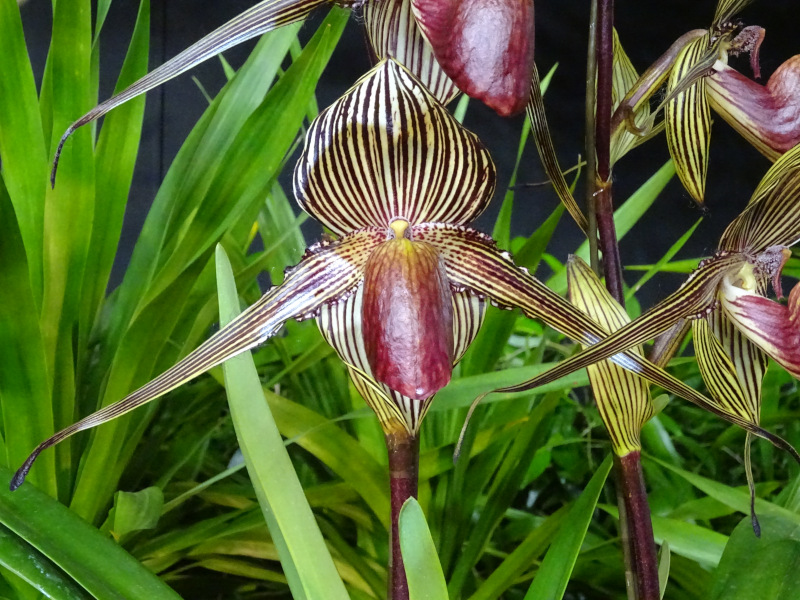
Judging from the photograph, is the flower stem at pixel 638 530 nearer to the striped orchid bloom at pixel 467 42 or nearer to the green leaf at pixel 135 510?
the striped orchid bloom at pixel 467 42

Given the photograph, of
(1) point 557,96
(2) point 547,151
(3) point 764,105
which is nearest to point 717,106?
(3) point 764,105

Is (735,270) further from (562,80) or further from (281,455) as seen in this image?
(562,80)

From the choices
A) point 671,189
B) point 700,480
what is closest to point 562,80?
point 671,189

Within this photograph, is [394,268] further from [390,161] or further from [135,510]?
[135,510]

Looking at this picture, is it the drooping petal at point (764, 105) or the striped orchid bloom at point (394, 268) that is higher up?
the drooping petal at point (764, 105)

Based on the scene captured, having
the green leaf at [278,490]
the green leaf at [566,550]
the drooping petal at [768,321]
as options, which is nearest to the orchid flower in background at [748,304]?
the drooping petal at [768,321]

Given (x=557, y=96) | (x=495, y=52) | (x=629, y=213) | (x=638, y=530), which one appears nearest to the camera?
(x=495, y=52)
